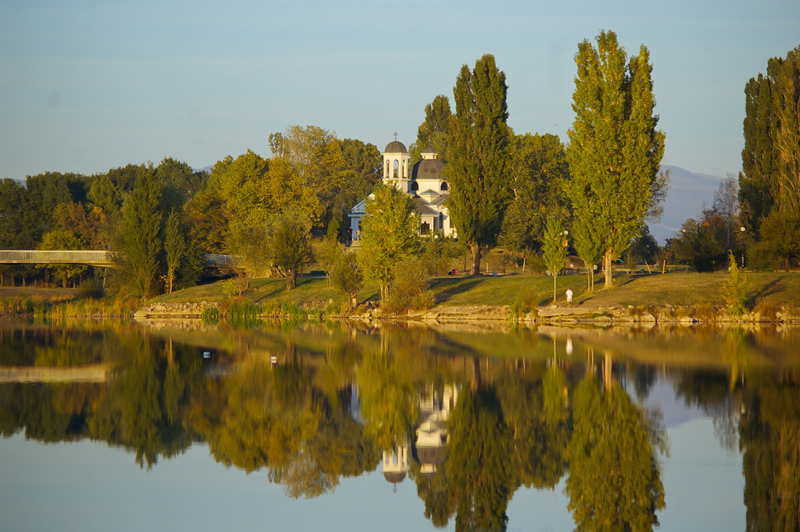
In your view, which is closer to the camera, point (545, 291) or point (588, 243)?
point (588, 243)

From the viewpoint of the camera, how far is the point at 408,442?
1556 cm

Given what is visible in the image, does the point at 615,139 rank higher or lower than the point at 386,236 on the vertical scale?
higher

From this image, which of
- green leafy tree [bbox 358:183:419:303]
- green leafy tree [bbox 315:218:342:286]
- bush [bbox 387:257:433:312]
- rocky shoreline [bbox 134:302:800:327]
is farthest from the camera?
green leafy tree [bbox 315:218:342:286]

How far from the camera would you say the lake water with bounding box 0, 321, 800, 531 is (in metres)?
11.8

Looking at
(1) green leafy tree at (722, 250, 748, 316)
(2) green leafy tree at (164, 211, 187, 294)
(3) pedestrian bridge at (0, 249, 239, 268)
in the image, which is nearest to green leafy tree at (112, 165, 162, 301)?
(2) green leafy tree at (164, 211, 187, 294)

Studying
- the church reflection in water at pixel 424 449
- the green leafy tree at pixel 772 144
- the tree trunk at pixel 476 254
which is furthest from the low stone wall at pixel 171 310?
the church reflection in water at pixel 424 449

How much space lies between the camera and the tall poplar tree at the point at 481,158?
196 ft

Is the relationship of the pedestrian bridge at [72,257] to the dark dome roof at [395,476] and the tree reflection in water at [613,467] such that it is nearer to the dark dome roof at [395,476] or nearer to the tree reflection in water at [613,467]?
the tree reflection in water at [613,467]

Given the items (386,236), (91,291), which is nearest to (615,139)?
(386,236)

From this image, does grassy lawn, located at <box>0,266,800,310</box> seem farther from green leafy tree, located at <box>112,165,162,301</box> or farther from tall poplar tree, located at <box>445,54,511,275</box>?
tall poplar tree, located at <box>445,54,511,275</box>

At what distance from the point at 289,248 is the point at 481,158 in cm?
1409

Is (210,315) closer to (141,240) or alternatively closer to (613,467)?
(141,240)

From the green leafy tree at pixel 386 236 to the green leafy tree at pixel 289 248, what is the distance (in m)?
7.81

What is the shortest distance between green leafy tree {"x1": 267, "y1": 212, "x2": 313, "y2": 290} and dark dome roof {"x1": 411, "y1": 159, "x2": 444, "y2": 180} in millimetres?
47060
